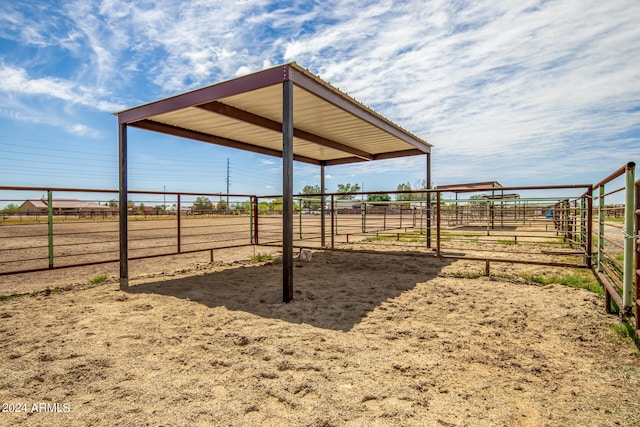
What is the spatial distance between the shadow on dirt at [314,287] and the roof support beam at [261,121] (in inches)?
102

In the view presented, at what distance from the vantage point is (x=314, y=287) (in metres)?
4.64

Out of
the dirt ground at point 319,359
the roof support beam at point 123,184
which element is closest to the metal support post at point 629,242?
the dirt ground at point 319,359

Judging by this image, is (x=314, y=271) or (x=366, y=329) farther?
(x=314, y=271)

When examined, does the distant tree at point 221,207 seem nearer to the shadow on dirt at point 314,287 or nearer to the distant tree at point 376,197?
the shadow on dirt at point 314,287

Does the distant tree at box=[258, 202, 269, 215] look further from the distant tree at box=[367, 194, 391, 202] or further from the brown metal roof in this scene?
the distant tree at box=[367, 194, 391, 202]

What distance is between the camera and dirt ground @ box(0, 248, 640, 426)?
6.09 ft

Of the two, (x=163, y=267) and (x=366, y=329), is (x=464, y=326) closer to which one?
(x=366, y=329)

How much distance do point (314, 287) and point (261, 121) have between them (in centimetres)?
301

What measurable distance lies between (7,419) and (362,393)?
2029 millimetres

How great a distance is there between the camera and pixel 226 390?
2.07 metres

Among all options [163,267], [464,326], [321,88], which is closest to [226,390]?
[464,326]

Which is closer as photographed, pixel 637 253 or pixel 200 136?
pixel 637 253

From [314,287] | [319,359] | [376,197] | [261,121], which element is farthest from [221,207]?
[376,197]

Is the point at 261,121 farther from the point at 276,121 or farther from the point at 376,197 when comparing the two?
the point at 376,197
